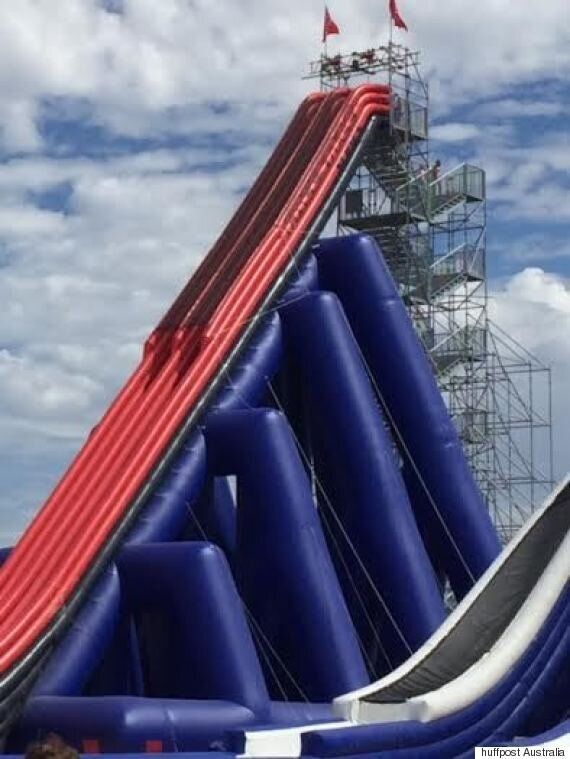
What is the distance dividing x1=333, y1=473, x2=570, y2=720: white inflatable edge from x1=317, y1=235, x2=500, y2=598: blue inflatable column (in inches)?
117

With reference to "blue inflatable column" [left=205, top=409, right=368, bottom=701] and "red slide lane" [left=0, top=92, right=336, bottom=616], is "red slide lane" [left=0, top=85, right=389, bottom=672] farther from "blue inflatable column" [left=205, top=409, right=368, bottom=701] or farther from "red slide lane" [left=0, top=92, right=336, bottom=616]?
"blue inflatable column" [left=205, top=409, right=368, bottom=701]

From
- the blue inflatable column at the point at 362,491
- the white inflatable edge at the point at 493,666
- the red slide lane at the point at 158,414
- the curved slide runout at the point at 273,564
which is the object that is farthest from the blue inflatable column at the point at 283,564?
the white inflatable edge at the point at 493,666

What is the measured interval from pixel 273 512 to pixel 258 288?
4.65 metres

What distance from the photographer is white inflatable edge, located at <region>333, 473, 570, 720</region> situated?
775 inches

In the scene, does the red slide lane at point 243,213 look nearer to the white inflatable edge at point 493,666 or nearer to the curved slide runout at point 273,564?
the curved slide runout at point 273,564

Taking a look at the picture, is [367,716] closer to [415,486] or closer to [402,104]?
[415,486]

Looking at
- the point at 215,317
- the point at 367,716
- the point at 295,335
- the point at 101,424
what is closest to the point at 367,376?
the point at 295,335

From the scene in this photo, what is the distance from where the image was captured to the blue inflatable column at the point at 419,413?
28.1m

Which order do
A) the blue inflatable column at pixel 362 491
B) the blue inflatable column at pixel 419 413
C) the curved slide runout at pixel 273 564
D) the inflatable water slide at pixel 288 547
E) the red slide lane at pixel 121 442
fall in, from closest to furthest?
the inflatable water slide at pixel 288 547 → the curved slide runout at pixel 273 564 → the red slide lane at pixel 121 442 → the blue inflatable column at pixel 362 491 → the blue inflatable column at pixel 419 413

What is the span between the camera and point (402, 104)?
3219 cm

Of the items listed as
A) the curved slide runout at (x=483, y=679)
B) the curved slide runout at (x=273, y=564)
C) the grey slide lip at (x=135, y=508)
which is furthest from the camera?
the curved slide runout at (x=273, y=564)

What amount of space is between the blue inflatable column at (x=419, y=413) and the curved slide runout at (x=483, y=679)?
306cm

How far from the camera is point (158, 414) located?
25.7m

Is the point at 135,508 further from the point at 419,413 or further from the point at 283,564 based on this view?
the point at 419,413
